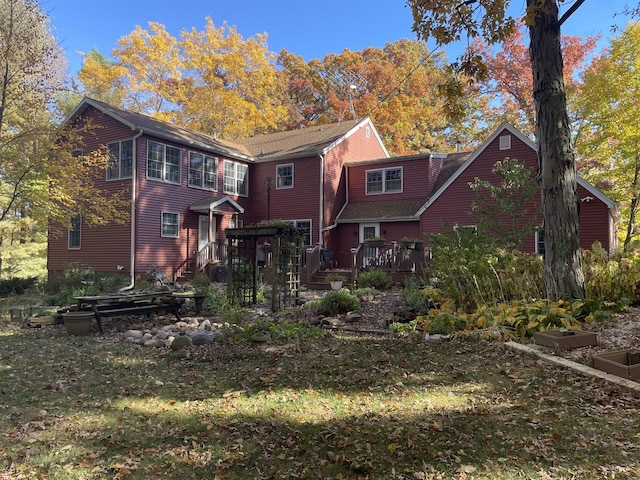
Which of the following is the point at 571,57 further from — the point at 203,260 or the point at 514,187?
the point at 203,260

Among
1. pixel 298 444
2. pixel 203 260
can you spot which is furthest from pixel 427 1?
pixel 203 260

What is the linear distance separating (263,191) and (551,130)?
15.6m

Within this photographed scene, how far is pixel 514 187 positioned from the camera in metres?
13.2

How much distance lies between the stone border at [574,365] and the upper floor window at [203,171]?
15.8 meters

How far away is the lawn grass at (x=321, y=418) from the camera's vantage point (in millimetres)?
2795

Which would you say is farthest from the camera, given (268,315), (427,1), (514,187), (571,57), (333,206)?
(571,57)

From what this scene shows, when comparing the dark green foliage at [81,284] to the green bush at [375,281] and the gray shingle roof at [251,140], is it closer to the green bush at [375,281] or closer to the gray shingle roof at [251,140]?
the gray shingle roof at [251,140]

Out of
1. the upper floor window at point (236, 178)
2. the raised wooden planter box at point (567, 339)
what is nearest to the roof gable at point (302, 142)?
the upper floor window at point (236, 178)

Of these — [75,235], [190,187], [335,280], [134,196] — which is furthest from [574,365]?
[75,235]

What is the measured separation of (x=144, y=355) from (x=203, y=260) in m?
11.7

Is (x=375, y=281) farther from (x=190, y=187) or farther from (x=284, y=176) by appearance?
(x=284, y=176)

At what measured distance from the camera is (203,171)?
62.8 ft

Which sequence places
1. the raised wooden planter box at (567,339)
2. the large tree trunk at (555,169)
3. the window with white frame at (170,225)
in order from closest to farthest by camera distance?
the raised wooden planter box at (567,339) < the large tree trunk at (555,169) < the window with white frame at (170,225)

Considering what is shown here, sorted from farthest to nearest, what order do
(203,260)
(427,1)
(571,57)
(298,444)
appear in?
1. (571,57)
2. (203,260)
3. (427,1)
4. (298,444)
